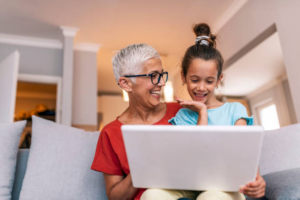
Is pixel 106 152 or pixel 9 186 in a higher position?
pixel 106 152

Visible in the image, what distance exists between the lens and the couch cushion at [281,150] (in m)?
1.45

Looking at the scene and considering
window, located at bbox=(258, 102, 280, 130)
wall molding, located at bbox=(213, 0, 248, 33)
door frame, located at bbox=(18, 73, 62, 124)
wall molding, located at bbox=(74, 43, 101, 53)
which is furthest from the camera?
window, located at bbox=(258, 102, 280, 130)

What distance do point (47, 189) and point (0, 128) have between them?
41 cm

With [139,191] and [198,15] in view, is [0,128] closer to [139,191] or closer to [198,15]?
[139,191]

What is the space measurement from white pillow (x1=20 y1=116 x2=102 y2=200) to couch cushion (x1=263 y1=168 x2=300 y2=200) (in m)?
0.82

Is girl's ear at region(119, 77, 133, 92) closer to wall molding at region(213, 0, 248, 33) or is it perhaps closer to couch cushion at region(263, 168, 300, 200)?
→ couch cushion at region(263, 168, 300, 200)

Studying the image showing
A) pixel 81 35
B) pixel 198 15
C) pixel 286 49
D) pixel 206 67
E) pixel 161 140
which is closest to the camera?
pixel 161 140

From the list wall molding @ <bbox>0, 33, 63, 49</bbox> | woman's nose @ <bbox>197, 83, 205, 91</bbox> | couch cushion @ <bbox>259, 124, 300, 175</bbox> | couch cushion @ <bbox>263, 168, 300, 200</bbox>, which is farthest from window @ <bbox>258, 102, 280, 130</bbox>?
woman's nose @ <bbox>197, 83, 205, 91</bbox>

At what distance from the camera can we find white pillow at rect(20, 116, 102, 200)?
131cm

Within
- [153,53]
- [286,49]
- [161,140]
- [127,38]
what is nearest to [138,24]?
[127,38]

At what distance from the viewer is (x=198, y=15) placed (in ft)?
13.1

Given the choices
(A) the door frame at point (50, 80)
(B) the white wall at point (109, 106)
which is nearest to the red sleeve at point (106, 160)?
(A) the door frame at point (50, 80)

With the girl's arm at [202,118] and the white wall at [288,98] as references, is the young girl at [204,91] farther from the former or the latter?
the white wall at [288,98]

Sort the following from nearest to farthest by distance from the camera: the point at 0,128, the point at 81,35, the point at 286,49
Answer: the point at 0,128 < the point at 286,49 < the point at 81,35
